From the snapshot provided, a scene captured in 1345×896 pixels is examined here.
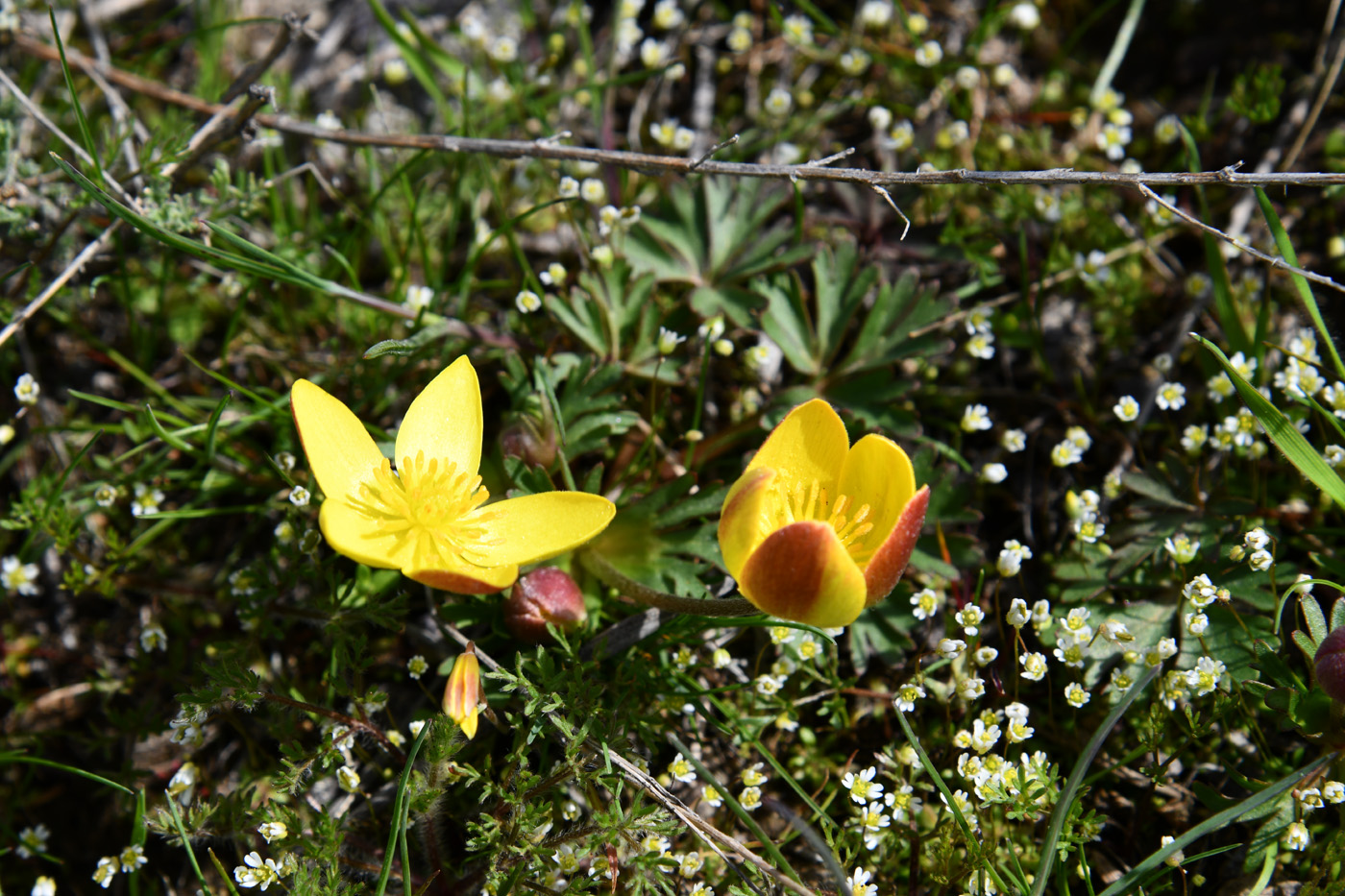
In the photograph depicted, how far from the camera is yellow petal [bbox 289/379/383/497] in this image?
106 inches

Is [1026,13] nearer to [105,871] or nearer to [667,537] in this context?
[667,537]

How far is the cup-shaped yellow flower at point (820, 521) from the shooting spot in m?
2.33

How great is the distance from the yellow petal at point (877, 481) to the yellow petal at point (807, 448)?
48 millimetres

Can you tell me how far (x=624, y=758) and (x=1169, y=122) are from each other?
3764 mm

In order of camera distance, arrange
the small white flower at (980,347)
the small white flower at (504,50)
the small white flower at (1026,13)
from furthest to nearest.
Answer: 1. the small white flower at (1026,13)
2. the small white flower at (504,50)
3. the small white flower at (980,347)

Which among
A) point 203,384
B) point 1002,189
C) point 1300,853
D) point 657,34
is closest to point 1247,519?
point 1300,853

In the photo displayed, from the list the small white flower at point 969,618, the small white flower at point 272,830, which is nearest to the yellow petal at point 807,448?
the small white flower at point 969,618

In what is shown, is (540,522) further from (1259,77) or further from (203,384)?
(1259,77)

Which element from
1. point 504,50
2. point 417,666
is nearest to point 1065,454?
point 417,666

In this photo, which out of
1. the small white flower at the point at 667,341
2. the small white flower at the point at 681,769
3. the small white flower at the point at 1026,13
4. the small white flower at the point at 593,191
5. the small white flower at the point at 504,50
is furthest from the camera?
the small white flower at the point at 1026,13

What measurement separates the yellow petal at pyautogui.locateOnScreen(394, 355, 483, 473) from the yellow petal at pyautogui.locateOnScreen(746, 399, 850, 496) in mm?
894

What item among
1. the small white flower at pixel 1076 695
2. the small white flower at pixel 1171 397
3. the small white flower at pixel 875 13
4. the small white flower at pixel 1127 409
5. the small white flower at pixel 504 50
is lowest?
the small white flower at pixel 1076 695

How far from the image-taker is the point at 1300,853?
118 inches

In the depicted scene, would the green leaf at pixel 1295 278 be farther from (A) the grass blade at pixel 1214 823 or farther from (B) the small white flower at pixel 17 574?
(B) the small white flower at pixel 17 574
